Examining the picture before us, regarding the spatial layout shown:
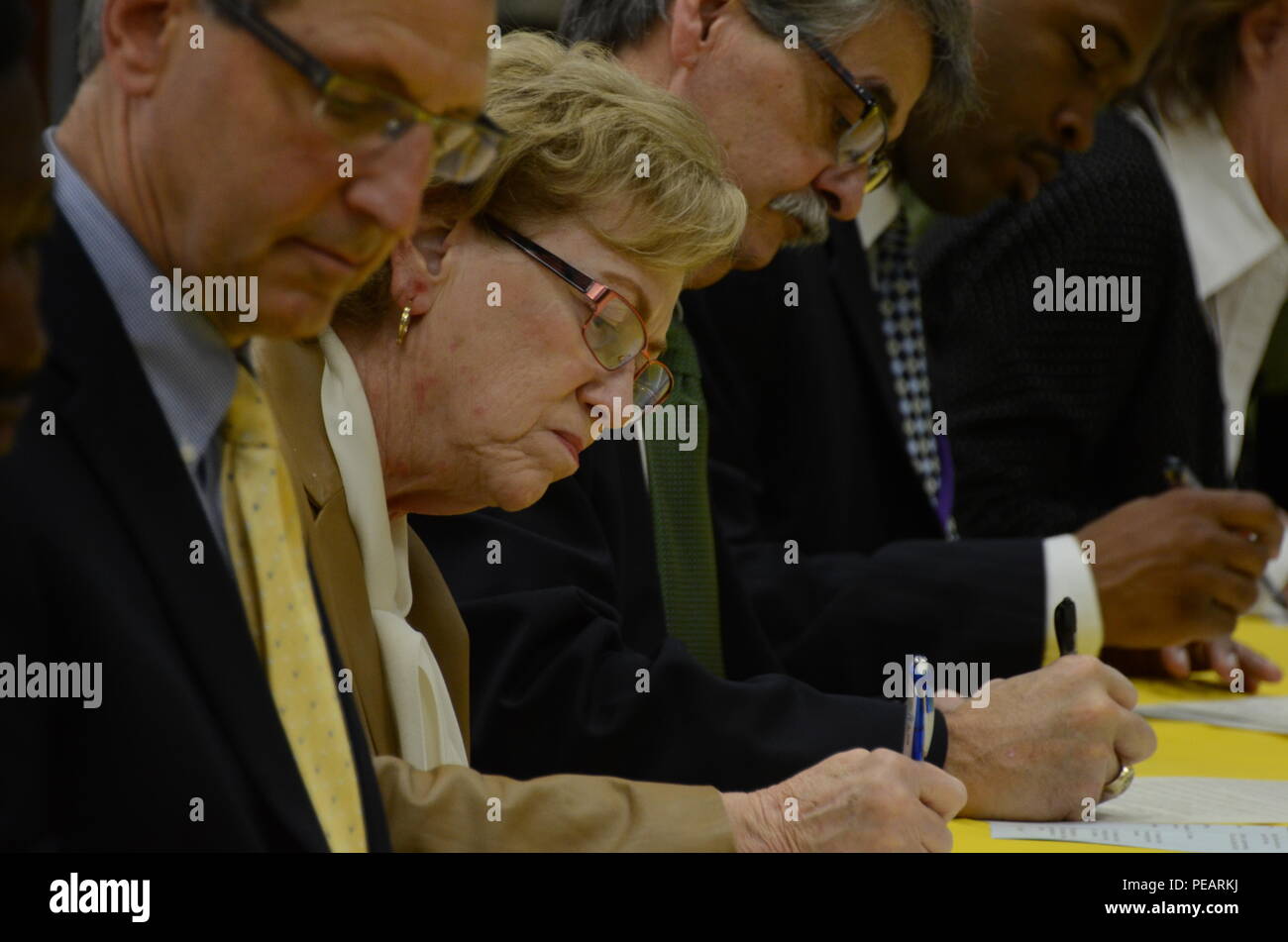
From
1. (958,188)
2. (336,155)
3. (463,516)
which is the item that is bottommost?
(463,516)

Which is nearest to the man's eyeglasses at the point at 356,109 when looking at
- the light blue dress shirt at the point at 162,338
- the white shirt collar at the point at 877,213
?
the light blue dress shirt at the point at 162,338

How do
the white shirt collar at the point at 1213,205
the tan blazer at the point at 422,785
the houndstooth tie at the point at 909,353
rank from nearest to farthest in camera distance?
the tan blazer at the point at 422,785 → the houndstooth tie at the point at 909,353 → the white shirt collar at the point at 1213,205

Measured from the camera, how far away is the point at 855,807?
1529mm

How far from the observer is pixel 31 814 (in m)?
0.92

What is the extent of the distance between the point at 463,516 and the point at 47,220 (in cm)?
106

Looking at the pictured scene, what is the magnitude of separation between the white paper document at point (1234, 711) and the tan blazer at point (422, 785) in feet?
3.86

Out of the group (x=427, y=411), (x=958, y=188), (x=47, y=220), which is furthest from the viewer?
(x=958, y=188)

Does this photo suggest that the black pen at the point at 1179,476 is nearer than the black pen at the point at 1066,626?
No

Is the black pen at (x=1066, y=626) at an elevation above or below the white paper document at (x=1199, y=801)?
above

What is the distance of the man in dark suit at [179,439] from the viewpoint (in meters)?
0.94

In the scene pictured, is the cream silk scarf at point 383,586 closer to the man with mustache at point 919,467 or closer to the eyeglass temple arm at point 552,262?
the eyeglass temple arm at point 552,262
